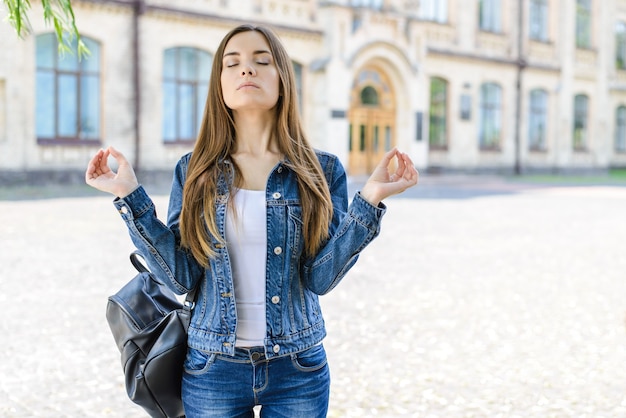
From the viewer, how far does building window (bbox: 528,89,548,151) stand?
3419 cm

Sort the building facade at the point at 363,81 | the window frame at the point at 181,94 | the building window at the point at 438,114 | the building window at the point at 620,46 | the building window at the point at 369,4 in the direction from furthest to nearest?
the building window at the point at 620,46 → the building window at the point at 438,114 → the building window at the point at 369,4 → the window frame at the point at 181,94 → the building facade at the point at 363,81

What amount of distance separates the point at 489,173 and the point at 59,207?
20.8 m

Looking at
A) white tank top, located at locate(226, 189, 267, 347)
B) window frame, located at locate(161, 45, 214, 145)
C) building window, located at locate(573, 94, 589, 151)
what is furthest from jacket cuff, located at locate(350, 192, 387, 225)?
building window, located at locate(573, 94, 589, 151)

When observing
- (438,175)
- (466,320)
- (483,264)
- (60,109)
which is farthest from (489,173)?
(466,320)

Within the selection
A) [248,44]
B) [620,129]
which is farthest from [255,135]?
[620,129]

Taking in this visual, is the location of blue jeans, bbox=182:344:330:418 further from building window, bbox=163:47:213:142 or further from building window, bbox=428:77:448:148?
building window, bbox=428:77:448:148

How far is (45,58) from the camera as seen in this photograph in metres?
20.4

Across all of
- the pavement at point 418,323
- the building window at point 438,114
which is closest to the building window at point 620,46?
the building window at point 438,114

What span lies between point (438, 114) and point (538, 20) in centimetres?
793

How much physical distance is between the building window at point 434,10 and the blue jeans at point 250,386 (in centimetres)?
2869

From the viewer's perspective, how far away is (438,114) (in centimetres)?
3053

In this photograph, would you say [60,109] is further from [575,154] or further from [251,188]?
[575,154]

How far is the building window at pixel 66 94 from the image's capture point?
20.4 m

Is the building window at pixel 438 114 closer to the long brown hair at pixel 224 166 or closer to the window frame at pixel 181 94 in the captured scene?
the window frame at pixel 181 94
